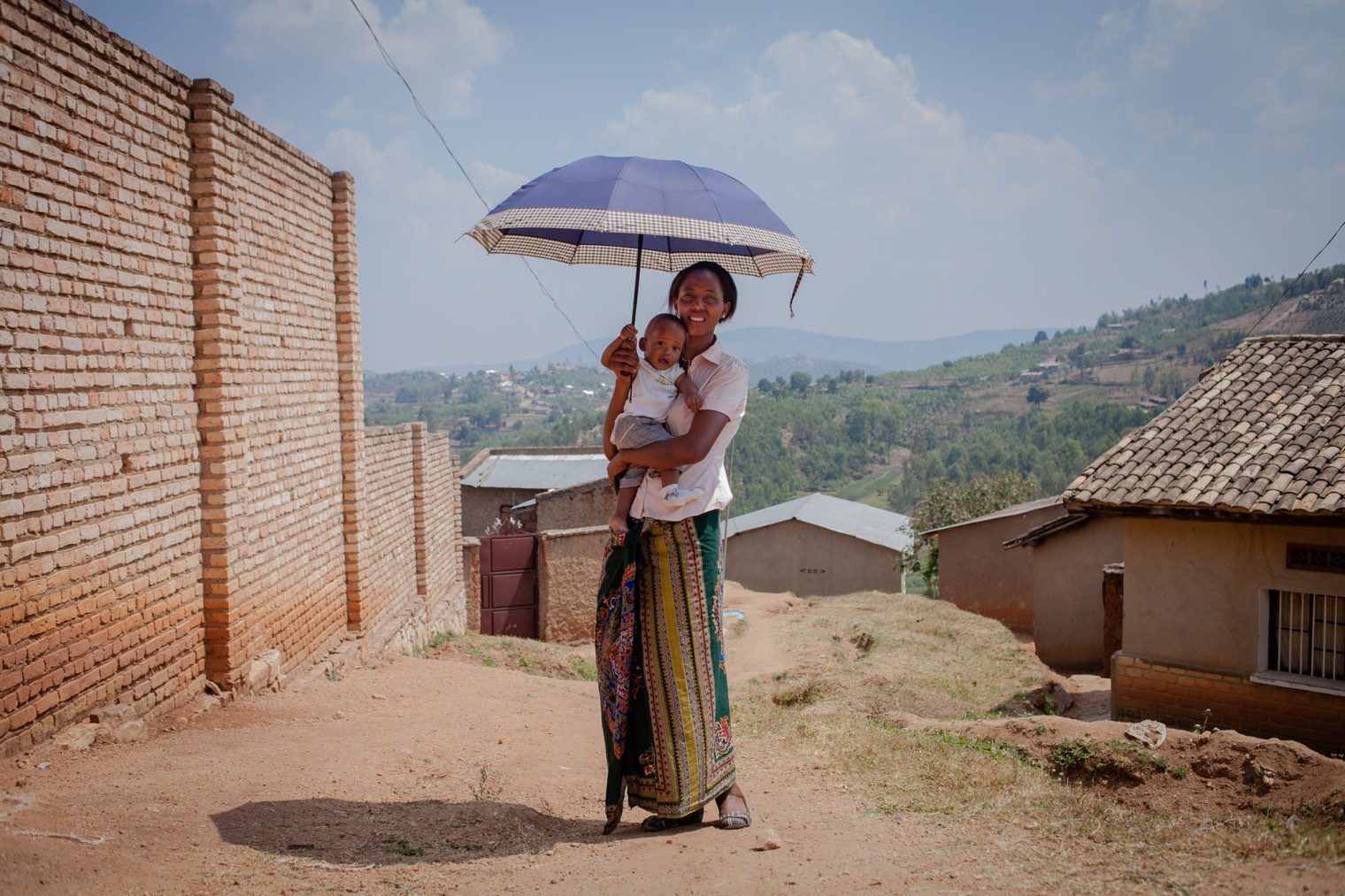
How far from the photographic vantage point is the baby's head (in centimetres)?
343

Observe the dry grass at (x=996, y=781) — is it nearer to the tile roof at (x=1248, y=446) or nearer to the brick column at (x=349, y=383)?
the tile roof at (x=1248, y=446)

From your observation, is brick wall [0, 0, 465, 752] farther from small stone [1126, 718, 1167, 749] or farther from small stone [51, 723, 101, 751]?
small stone [1126, 718, 1167, 749]

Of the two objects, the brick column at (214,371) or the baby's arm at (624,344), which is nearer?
the baby's arm at (624,344)

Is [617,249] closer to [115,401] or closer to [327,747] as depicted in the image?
[115,401]

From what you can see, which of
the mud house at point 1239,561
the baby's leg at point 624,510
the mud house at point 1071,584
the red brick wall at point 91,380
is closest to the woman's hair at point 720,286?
the baby's leg at point 624,510

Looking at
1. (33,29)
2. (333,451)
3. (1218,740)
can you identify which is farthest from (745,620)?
(33,29)

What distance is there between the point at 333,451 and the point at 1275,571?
8261 millimetres

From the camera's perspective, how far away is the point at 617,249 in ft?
15.3

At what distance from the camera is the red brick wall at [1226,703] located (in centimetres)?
850

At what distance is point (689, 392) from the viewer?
3477 millimetres

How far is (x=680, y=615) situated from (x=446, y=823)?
1.27 m

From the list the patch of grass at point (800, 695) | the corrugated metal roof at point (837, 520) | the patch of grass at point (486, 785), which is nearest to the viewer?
the patch of grass at point (486, 785)

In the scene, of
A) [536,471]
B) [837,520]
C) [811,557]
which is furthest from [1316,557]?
[536,471]

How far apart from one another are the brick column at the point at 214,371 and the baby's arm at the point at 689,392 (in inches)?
120
